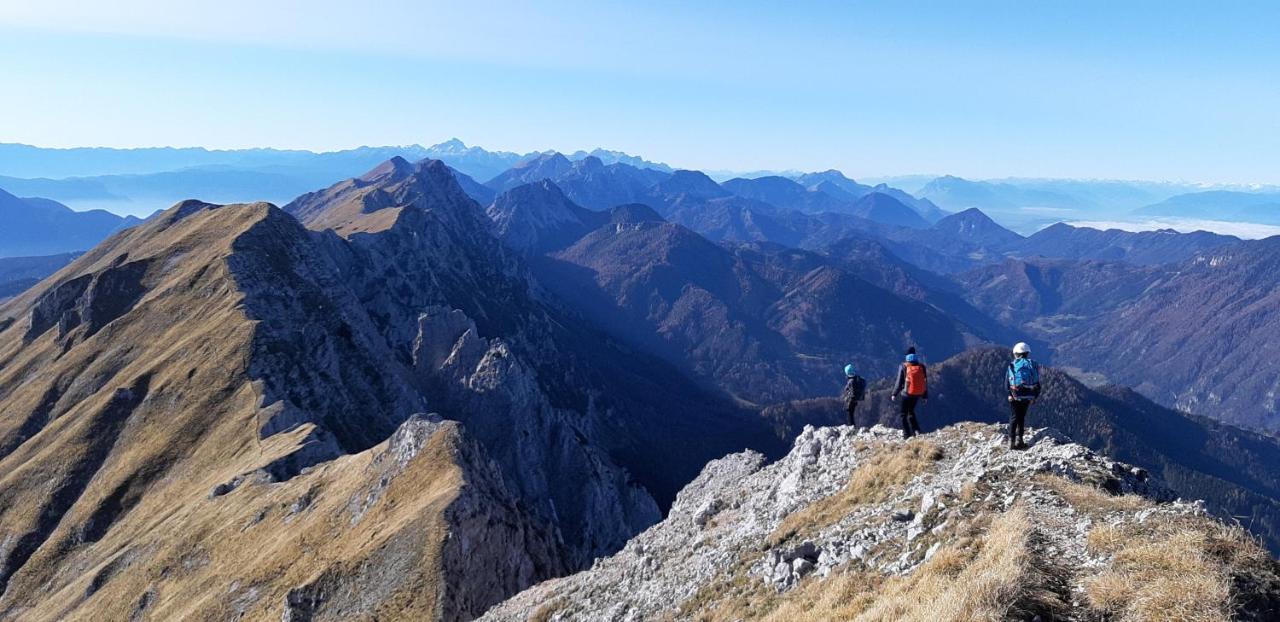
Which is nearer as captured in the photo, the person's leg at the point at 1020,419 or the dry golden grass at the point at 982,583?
the dry golden grass at the point at 982,583

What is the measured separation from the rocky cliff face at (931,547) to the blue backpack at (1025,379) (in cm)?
225

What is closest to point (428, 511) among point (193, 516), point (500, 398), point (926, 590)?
point (193, 516)

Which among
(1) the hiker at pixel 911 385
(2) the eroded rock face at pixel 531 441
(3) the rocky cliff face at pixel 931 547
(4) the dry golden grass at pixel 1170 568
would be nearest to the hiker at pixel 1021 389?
(3) the rocky cliff face at pixel 931 547

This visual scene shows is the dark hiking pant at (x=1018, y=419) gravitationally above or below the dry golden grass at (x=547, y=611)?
above

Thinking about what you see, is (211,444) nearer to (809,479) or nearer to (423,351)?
(423,351)

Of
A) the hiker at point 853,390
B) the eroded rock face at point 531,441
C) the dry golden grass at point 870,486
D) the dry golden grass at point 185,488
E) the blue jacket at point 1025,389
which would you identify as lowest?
the eroded rock face at point 531,441

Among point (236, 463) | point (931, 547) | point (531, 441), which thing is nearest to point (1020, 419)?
point (931, 547)

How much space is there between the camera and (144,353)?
118m

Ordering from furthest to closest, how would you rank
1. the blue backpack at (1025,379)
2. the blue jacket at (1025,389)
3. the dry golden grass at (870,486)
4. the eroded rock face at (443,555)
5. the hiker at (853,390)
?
the eroded rock face at (443,555) < the hiker at (853,390) < the dry golden grass at (870,486) < the blue backpack at (1025,379) < the blue jacket at (1025,389)

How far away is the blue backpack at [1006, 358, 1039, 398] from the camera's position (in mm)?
30328

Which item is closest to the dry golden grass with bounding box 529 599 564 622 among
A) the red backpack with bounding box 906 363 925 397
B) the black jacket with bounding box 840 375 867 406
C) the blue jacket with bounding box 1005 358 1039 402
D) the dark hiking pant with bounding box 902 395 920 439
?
the black jacket with bounding box 840 375 867 406

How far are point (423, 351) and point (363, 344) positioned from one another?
32189mm

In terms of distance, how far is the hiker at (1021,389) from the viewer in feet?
98.4

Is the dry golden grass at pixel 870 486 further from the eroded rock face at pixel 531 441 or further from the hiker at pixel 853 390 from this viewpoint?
the eroded rock face at pixel 531 441
